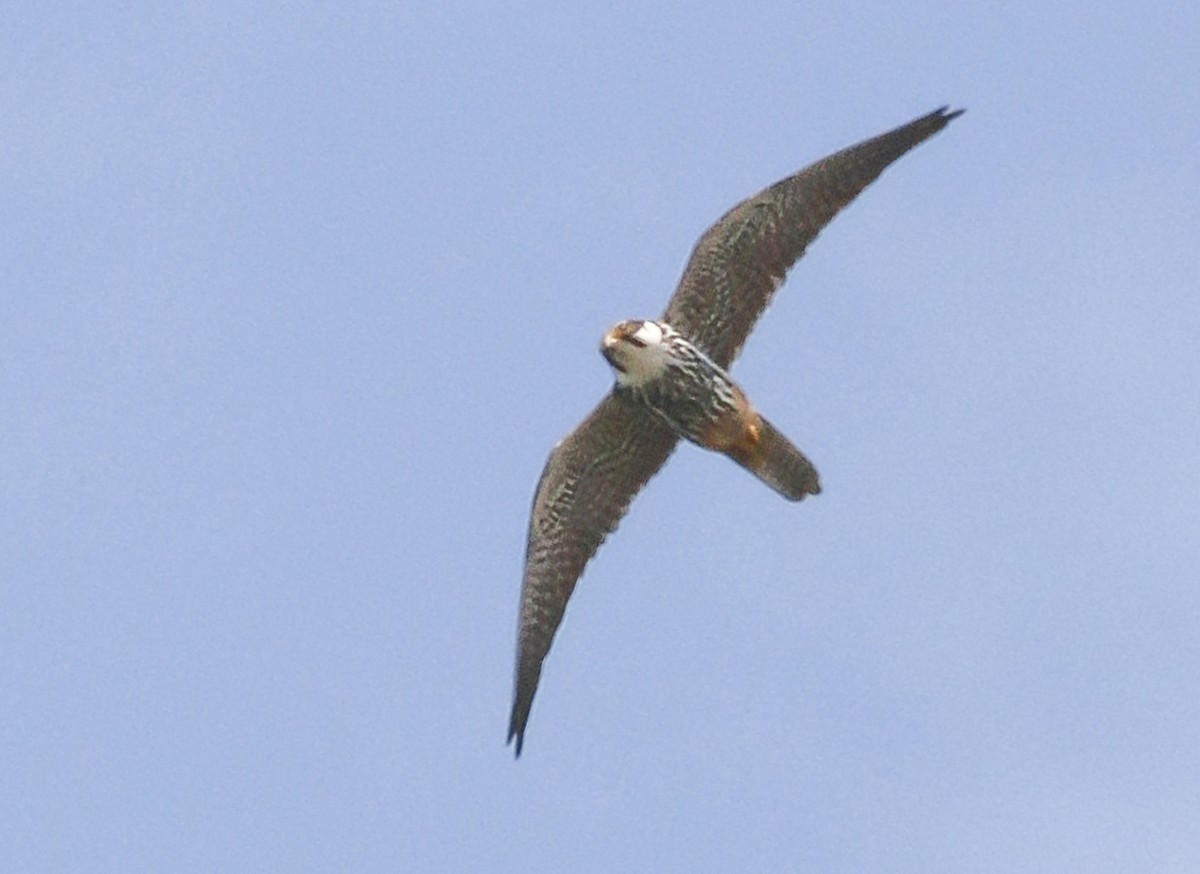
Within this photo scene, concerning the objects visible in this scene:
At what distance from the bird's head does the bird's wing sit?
0.86 m

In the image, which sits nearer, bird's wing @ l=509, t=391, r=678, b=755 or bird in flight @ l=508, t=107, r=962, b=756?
bird in flight @ l=508, t=107, r=962, b=756

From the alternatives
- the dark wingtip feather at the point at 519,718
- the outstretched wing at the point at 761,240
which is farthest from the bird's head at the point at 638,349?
the dark wingtip feather at the point at 519,718

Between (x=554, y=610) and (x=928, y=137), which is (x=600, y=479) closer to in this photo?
(x=554, y=610)

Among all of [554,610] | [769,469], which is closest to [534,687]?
[554,610]

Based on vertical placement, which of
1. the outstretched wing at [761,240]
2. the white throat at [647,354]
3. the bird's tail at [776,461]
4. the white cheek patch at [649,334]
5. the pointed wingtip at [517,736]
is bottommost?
the pointed wingtip at [517,736]

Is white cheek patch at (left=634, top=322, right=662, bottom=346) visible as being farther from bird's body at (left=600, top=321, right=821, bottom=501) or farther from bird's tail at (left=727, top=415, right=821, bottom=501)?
bird's tail at (left=727, top=415, right=821, bottom=501)

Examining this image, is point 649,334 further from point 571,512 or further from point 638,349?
point 571,512

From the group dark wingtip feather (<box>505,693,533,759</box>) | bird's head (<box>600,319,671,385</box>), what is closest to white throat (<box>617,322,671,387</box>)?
bird's head (<box>600,319,671,385</box>)

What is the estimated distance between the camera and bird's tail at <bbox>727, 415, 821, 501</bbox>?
26.3m

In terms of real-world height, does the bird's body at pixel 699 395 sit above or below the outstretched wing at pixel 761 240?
below

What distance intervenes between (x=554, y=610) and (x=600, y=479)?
124cm

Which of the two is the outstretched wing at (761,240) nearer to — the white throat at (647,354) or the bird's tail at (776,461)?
the white throat at (647,354)

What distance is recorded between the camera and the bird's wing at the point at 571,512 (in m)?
27.1

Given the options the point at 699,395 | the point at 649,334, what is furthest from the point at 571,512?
the point at 649,334
